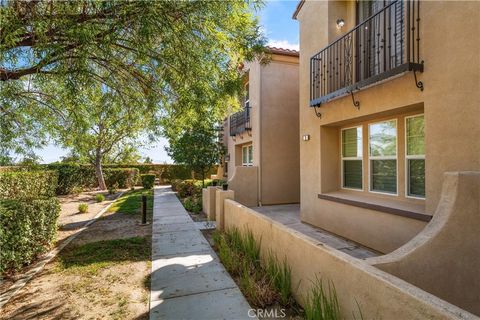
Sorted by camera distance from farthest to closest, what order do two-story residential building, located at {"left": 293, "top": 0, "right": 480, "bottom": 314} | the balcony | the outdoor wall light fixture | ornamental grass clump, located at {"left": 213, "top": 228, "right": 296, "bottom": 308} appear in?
the outdoor wall light fixture → the balcony → ornamental grass clump, located at {"left": 213, "top": 228, "right": 296, "bottom": 308} → two-story residential building, located at {"left": 293, "top": 0, "right": 480, "bottom": 314}

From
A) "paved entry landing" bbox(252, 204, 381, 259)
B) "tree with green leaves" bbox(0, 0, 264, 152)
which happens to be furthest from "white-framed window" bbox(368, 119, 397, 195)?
"tree with green leaves" bbox(0, 0, 264, 152)

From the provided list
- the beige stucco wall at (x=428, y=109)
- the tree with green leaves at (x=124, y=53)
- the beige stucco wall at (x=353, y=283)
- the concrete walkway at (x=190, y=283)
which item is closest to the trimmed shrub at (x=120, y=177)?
the tree with green leaves at (x=124, y=53)

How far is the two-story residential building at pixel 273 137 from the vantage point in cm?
1148

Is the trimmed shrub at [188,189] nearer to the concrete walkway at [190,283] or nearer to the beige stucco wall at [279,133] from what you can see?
the beige stucco wall at [279,133]

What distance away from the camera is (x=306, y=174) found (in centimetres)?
830

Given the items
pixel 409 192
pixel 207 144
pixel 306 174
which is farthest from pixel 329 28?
pixel 207 144

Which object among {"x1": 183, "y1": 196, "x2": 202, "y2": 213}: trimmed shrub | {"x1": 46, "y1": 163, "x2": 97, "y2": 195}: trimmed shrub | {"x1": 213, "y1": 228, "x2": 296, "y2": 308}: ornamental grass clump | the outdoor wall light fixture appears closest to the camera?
{"x1": 213, "y1": 228, "x2": 296, "y2": 308}: ornamental grass clump

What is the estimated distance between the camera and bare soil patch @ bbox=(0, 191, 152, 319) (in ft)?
12.3

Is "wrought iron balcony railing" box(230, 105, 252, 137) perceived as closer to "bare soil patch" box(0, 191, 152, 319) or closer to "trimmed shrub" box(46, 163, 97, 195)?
"bare soil patch" box(0, 191, 152, 319)

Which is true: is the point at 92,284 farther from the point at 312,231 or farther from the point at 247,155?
the point at 247,155

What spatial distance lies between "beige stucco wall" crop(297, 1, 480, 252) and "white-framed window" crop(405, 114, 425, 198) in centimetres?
15

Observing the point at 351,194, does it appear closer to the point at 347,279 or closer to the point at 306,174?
the point at 306,174

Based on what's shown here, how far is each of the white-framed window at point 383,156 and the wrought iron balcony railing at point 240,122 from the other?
6.56 meters

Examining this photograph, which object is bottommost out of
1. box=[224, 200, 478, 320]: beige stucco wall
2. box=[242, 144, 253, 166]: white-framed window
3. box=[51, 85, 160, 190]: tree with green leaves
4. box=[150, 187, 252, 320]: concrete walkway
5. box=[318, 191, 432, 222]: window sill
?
box=[150, 187, 252, 320]: concrete walkway
